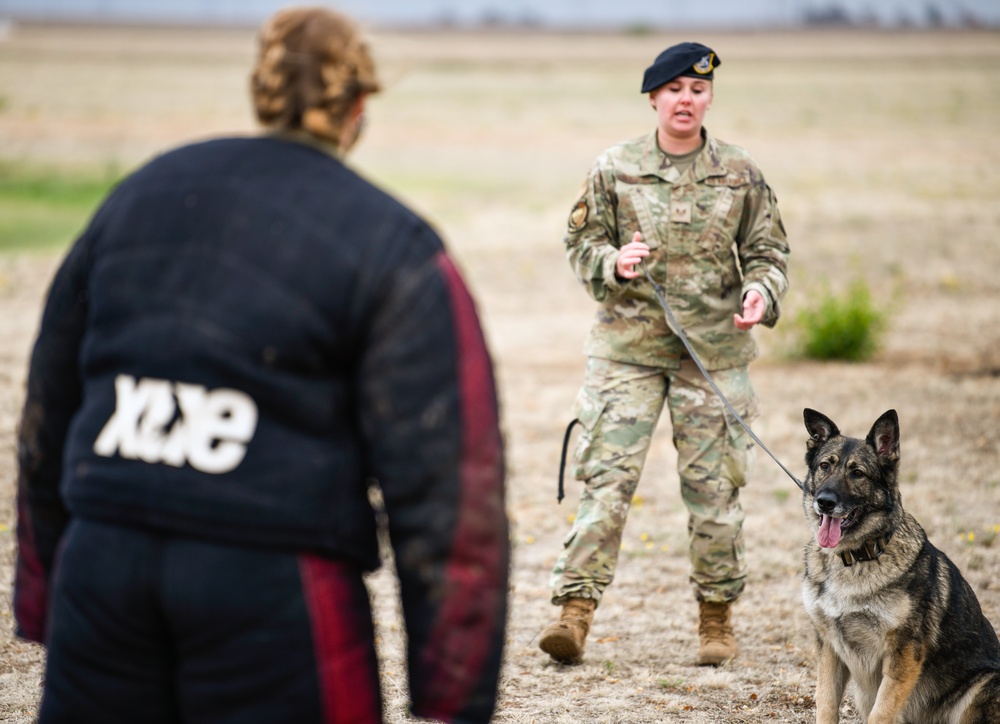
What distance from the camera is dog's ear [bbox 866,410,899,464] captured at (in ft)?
12.4

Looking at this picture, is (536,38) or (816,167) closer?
(816,167)

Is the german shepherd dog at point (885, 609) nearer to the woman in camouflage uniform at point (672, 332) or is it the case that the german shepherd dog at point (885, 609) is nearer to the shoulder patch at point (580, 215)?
the woman in camouflage uniform at point (672, 332)

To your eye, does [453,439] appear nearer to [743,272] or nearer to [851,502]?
[851,502]

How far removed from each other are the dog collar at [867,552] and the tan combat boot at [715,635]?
977 mm

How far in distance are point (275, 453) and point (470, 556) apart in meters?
0.36

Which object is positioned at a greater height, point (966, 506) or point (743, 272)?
point (743, 272)

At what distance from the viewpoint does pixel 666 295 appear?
179 inches

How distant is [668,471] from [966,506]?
2.12m

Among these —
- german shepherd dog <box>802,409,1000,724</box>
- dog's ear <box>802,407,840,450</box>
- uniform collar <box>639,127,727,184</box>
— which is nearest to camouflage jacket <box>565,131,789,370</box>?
Result: uniform collar <box>639,127,727,184</box>

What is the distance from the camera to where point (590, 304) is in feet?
48.1

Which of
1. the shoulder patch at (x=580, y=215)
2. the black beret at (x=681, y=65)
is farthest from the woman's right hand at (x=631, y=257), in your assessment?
the black beret at (x=681, y=65)

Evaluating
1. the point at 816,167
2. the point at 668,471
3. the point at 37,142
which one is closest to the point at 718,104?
the point at 816,167

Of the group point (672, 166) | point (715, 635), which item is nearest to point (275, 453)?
point (672, 166)

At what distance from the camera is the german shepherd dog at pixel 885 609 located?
3650mm
